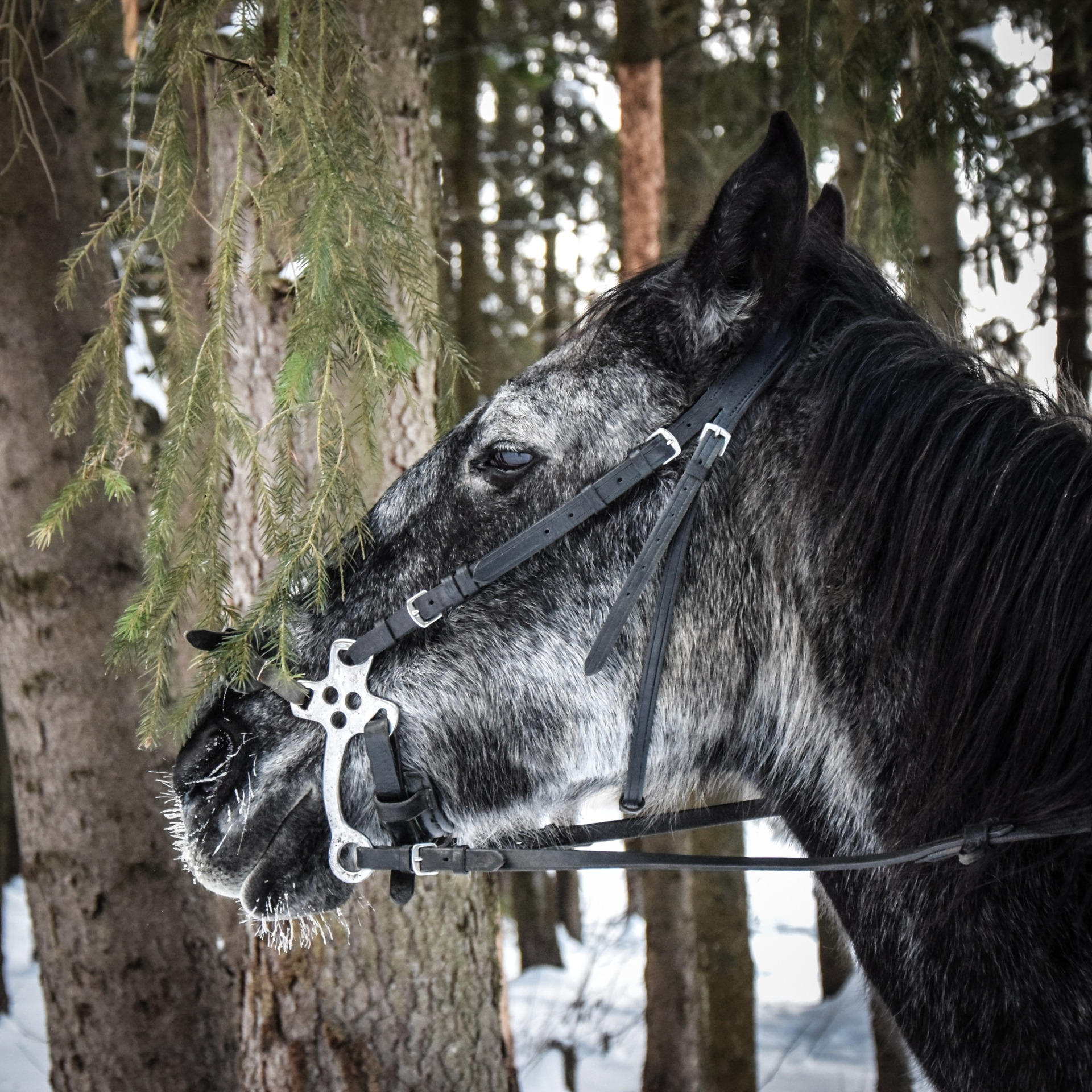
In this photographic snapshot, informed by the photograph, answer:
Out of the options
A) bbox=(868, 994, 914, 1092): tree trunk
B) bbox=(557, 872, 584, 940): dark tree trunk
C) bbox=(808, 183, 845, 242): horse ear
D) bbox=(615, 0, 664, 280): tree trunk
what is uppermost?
bbox=(615, 0, 664, 280): tree trunk

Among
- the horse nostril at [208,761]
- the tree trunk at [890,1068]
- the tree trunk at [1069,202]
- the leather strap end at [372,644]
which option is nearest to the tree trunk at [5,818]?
the tree trunk at [890,1068]

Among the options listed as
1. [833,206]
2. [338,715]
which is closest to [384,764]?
[338,715]

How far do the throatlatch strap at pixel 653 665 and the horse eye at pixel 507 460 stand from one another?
358 mm

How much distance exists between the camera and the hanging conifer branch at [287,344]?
2049 millimetres

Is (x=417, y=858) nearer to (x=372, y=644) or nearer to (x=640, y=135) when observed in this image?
(x=372, y=644)

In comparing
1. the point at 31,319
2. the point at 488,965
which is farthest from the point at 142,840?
the point at 31,319

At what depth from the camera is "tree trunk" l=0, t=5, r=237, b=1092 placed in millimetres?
3750

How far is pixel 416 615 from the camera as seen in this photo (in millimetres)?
2021

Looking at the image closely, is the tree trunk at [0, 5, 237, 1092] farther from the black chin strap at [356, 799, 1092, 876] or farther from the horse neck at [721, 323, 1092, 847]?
the horse neck at [721, 323, 1092, 847]

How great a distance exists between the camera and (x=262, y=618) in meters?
2.09

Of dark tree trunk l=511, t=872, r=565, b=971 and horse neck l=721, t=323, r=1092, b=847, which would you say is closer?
horse neck l=721, t=323, r=1092, b=847

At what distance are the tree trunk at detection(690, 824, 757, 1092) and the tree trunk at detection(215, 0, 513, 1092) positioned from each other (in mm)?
2743

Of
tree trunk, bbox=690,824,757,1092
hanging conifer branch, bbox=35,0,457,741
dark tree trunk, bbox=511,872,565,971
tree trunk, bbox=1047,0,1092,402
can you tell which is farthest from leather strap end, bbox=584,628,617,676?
dark tree trunk, bbox=511,872,565,971

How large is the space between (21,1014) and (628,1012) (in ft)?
17.4
